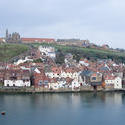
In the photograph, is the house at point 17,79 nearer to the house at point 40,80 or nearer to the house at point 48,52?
the house at point 40,80

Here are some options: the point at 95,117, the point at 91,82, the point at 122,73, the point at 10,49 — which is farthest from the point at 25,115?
the point at 10,49

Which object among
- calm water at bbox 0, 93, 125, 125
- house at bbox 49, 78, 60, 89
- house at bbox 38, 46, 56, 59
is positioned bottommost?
calm water at bbox 0, 93, 125, 125

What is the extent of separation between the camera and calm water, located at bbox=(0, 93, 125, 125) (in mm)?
22500

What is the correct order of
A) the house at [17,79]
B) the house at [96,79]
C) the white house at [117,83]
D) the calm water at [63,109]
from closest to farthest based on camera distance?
1. the calm water at [63,109]
2. the house at [17,79]
3. the house at [96,79]
4. the white house at [117,83]

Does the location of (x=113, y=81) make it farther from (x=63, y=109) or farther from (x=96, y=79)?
(x=63, y=109)

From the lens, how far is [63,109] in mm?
25797

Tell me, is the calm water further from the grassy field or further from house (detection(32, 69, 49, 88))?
the grassy field

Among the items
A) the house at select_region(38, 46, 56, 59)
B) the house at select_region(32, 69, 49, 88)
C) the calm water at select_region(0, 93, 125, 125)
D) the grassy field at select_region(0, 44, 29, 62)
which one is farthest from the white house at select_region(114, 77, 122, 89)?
the grassy field at select_region(0, 44, 29, 62)

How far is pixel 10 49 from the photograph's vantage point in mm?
52531

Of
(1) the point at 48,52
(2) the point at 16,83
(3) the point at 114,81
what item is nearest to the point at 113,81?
(3) the point at 114,81

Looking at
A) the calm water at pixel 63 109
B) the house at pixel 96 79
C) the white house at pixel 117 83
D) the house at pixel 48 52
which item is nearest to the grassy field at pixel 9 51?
the house at pixel 48 52

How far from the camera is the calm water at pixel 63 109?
2250 centimetres

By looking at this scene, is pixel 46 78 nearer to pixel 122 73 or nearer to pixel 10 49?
pixel 122 73

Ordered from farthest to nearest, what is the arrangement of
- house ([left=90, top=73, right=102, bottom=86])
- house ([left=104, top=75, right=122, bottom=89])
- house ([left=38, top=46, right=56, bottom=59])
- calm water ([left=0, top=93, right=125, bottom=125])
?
house ([left=38, top=46, right=56, bottom=59]) < house ([left=104, top=75, right=122, bottom=89]) < house ([left=90, top=73, right=102, bottom=86]) < calm water ([left=0, top=93, right=125, bottom=125])
